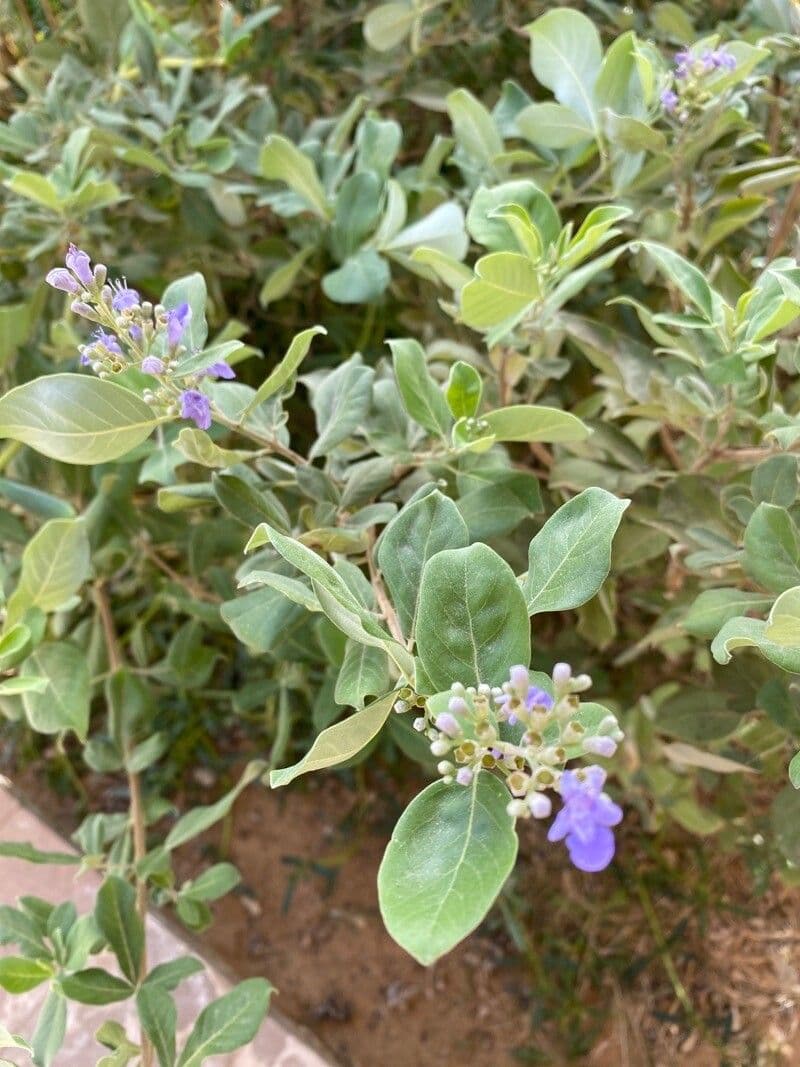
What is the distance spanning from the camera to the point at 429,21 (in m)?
1.07

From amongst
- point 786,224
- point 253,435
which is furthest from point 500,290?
point 786,224

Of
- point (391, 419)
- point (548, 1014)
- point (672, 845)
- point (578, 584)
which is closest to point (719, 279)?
Result: point (391, 419)

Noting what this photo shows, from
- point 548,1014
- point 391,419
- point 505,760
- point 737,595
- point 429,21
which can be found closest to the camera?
point 505,760

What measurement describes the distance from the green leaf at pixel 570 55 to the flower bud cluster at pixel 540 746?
566 mm

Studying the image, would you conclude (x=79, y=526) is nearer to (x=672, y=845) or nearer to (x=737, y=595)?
(x=737, y=595)

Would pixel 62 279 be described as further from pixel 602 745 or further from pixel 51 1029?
pixel 51 1029

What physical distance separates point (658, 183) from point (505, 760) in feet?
2.01

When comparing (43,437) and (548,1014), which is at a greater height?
(43,437)

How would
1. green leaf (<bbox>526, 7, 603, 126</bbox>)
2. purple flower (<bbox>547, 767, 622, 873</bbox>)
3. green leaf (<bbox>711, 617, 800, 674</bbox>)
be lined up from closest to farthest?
purple flower (<bbox>547, 767, 622, 873</bbox>)
green leaf (<bbox>711, 617, 800, 674</bbox>)
green leaf (<bbox>526, 7, 603, 126</bbox>)

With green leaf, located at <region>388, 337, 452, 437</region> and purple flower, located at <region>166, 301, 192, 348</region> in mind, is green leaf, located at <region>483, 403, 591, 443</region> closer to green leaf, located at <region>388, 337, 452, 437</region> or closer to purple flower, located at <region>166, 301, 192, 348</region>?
green leaf, located at <region>388, 337, 452, 437</region>

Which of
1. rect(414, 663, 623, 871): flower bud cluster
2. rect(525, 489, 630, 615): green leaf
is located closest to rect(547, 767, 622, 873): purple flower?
rect(414, 663, 623, 871): flower bud cluster

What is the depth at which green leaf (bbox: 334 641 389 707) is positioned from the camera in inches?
17.5

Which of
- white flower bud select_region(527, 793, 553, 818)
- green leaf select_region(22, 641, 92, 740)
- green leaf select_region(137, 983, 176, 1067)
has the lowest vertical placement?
green leaf select_region(137, 983, 176, 1067)

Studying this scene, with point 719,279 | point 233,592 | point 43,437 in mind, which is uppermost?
point 43,437
